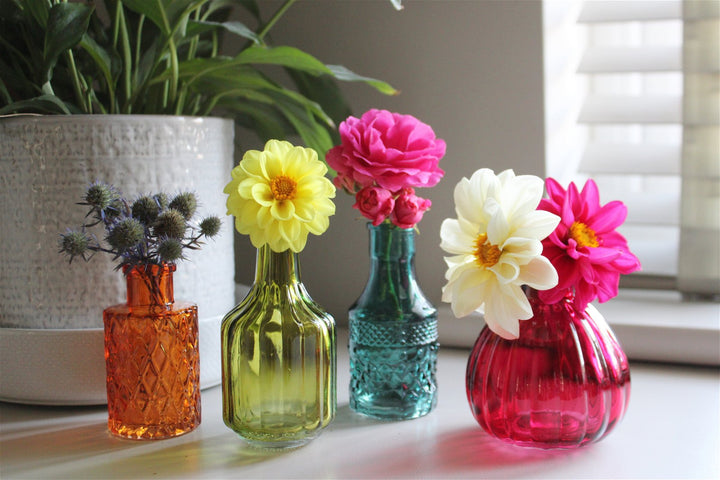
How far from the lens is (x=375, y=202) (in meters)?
0.63

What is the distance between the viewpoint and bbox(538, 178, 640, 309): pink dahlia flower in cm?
59

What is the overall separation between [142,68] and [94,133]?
0.13m

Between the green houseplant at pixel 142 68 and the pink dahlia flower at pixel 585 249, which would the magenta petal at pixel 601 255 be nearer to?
the pink dahlia flower at pixel 585 249

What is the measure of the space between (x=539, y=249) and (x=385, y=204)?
128mm

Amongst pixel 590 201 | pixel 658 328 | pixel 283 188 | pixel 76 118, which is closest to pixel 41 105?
pixel 76 118

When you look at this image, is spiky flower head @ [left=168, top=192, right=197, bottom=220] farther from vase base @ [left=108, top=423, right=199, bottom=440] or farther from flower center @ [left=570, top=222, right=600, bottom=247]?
flower center @ [left=570, top=222, right=600, bottom=247]

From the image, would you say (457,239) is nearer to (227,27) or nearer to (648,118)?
(227,27)

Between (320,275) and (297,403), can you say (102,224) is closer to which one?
(297,403)

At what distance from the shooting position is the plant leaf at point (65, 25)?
25.5 inches

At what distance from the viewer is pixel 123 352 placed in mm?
644

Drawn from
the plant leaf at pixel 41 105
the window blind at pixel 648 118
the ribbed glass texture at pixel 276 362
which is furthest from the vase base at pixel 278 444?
the window blind at pixel 648 118

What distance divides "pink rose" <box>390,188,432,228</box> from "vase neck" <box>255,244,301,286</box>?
9cm

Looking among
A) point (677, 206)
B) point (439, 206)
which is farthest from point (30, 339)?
point (677, 206)

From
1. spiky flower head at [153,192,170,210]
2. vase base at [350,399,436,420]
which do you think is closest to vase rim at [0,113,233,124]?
spiky flower head at [153,192,170,210]
